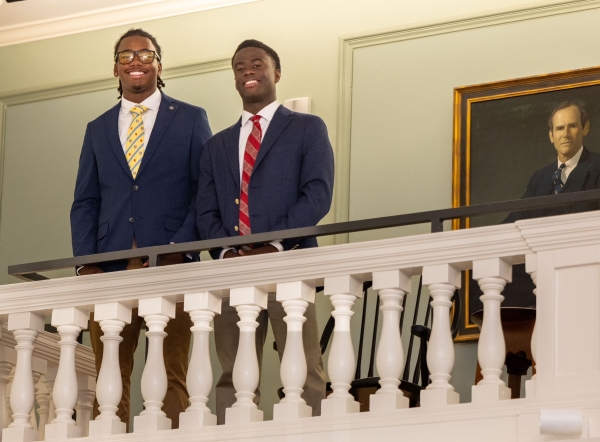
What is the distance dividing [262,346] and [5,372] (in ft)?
3.45

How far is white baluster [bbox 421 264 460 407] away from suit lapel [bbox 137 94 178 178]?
4.59 ft

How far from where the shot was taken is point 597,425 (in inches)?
148

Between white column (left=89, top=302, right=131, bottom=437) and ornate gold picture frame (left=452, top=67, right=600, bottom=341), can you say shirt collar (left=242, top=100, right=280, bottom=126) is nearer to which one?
white column (left=89, top=302, right=131, bottom=437)

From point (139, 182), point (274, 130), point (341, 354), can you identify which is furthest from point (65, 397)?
point (274, 130)

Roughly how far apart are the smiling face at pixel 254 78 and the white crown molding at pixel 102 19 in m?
2.60

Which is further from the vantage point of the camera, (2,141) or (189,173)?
(2,141)

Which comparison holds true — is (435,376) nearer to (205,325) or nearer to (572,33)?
(205,325)

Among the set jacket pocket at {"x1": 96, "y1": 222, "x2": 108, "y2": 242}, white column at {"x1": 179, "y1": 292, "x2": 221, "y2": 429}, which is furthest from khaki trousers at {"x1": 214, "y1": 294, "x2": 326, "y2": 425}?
jacket pocket at {"x1": 96, "y1": 222, "x2": 108, "y2": 242}

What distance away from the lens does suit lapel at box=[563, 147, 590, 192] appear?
6.36m

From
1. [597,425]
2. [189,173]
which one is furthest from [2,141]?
[597,425]

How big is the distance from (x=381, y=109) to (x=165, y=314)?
9.17 ft

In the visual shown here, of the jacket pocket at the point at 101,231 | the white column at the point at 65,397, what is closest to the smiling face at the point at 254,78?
the jacket pocket at the point at 101,231

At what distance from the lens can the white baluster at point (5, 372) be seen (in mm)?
4867

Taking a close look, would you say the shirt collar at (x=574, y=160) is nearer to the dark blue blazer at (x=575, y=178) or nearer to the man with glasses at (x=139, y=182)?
the dark blue blazer at (x=575, y=178)
